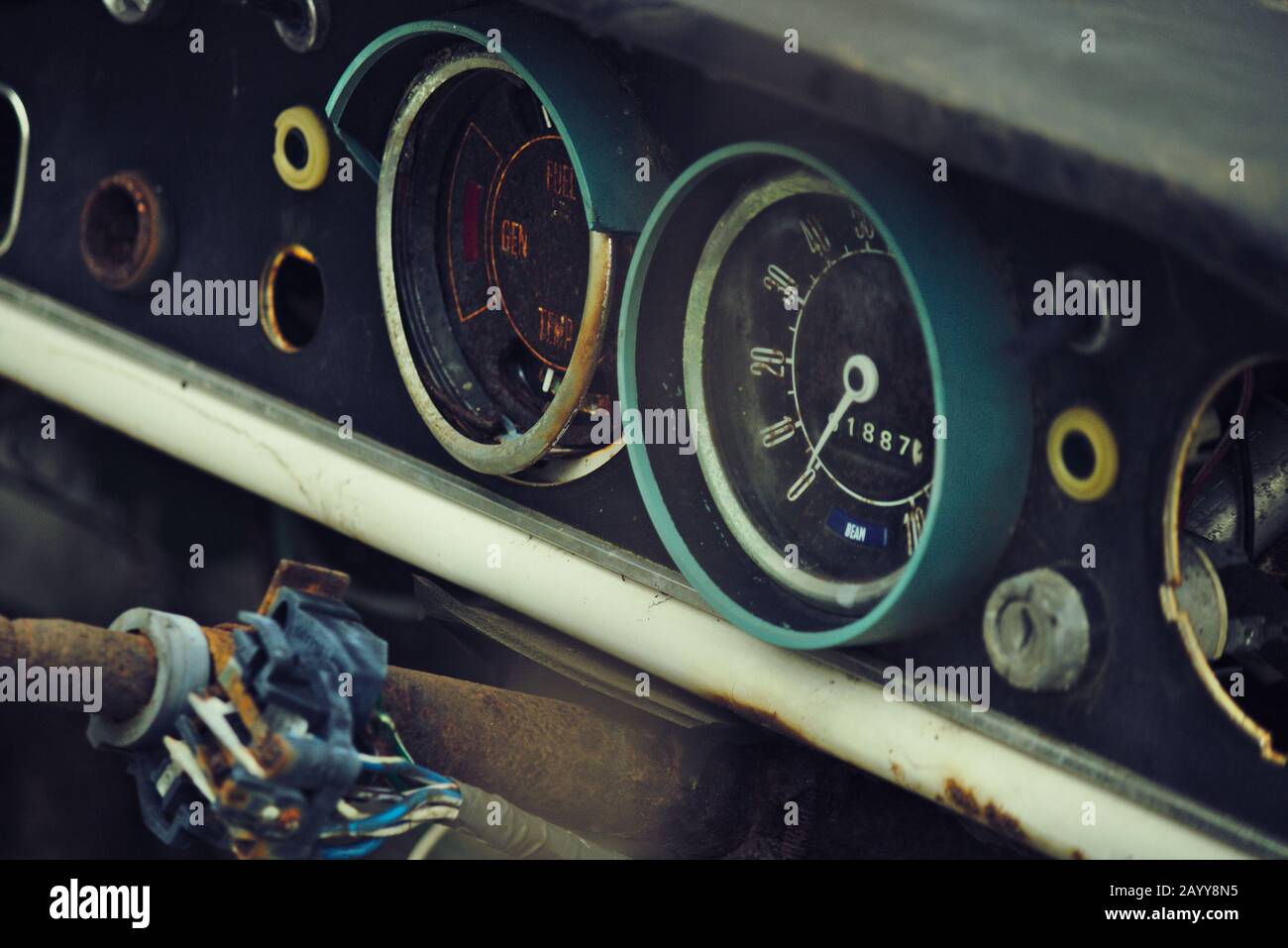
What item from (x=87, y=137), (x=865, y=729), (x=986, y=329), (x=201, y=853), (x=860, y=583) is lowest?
(x=201, y=853)

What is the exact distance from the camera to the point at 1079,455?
1.58 metres

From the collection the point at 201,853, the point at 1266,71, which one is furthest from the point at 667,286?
the point at 201,853

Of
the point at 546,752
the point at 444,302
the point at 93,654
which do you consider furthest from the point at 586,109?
the point at 93,654

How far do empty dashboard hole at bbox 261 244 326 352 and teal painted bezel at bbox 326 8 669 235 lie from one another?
580 mm

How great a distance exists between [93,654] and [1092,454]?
90cm

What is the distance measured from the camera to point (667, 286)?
185cm

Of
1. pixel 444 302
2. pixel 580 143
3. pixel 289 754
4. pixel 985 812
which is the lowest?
pixel 985 812

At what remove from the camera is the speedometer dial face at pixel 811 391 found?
1.69 m

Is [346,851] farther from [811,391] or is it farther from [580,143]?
[580,143]

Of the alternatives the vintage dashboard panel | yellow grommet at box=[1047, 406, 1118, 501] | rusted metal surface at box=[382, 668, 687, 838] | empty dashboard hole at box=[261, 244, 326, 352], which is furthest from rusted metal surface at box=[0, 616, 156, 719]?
empty dashboard hole at box=[261, 244, 326, 352]

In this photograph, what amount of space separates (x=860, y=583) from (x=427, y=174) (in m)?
0.85

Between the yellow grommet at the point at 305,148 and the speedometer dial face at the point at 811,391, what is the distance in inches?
28.6

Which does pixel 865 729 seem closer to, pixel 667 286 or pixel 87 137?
pixel 667 286

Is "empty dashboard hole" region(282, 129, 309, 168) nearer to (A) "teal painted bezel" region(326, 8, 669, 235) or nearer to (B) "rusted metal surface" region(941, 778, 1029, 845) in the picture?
(A) "teal painted bezel" region(326, 8, 669, 235)
